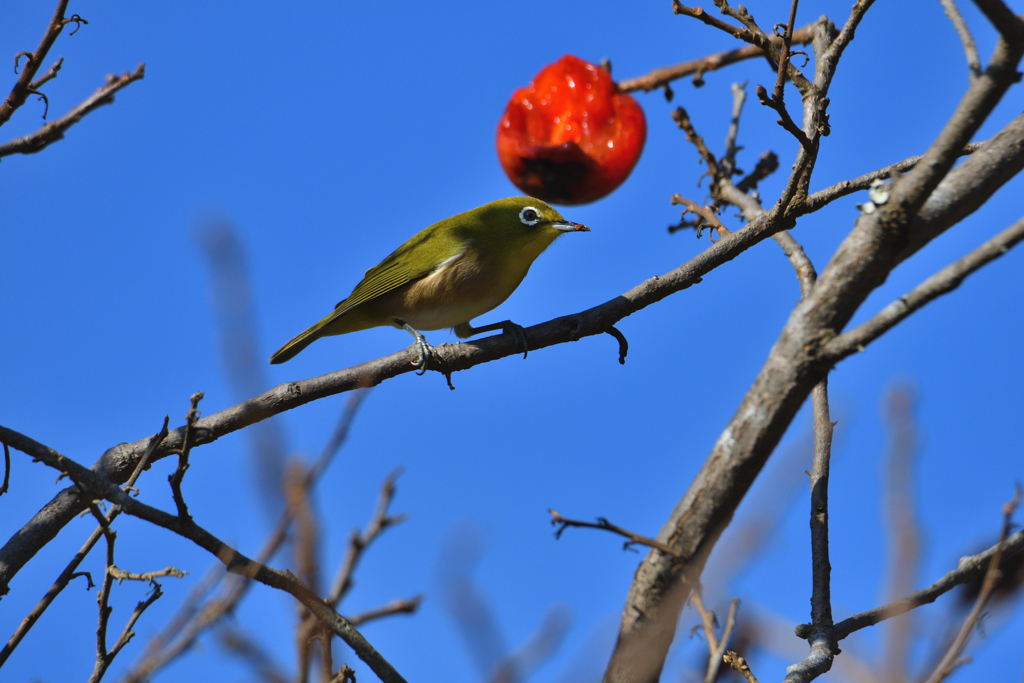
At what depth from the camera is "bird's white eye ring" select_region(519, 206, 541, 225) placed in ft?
22.6

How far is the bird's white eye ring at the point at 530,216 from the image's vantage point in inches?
271

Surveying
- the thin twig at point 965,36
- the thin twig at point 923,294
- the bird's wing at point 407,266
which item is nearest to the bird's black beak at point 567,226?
the bird's wing at point 407,266

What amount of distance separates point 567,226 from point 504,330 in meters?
1.40

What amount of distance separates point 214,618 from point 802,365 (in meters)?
1.93

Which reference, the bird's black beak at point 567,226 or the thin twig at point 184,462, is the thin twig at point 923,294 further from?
the bird's black beak at point 567,226

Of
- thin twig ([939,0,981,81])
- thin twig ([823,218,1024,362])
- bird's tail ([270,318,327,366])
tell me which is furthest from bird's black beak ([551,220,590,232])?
thin twig ([823,218,1024,362])

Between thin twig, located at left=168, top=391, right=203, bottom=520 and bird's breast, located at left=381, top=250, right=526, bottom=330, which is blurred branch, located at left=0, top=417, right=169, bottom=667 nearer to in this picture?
thin twig, located at left=168, top=391, right=203, bottom=520

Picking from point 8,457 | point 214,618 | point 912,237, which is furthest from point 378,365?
point 912,237

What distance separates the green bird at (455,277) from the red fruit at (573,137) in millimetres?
309

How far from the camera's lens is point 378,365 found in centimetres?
450

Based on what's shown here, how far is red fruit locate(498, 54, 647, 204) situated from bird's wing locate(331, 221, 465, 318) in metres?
0.90

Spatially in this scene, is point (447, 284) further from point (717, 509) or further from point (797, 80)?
point (717, 509)

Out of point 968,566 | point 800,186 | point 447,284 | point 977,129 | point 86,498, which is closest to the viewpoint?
point 86,498

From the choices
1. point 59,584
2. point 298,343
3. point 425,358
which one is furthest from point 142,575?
point 298,343
